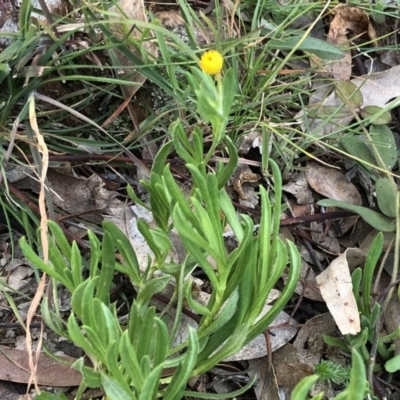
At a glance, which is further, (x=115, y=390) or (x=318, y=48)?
(x=318, y=48)

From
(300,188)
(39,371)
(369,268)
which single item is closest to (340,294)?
(369,268)

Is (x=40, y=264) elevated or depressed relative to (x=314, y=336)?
elevated

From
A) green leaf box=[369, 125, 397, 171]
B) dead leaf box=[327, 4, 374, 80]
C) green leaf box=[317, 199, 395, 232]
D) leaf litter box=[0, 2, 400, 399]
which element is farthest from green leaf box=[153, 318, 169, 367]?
dead leaf box=[327, 4, 374, 80]

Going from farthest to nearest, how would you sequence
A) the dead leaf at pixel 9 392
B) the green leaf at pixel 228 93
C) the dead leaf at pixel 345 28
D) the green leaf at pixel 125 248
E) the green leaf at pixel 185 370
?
the dead leaf at pixel 345 28 < the dead leaf at pixel 9 392 < the green leaf at pixel 125 248 < the green leaf at pixel 228 93 < the green leaf at pixel 185 370

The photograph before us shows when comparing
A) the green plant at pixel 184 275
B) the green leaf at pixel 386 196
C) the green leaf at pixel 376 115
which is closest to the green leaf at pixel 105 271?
the green plant at pixel 184 275

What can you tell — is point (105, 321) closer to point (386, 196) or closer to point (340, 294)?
point (340, 294)

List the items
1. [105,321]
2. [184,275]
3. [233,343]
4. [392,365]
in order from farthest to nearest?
[392,365] < [184,275] < [233,343] < [105,321]

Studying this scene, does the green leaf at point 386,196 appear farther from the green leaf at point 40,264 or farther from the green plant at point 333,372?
the green leaf at point 40,264
